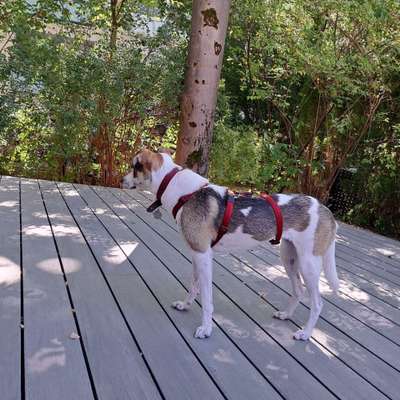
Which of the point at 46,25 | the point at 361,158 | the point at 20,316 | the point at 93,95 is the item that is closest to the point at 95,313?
the point at 20,316

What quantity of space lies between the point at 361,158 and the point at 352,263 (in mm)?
3094

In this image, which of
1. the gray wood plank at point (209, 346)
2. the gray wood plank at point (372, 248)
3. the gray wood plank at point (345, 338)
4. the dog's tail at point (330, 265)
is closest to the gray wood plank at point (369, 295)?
the gray wood plank at point (345, 338)

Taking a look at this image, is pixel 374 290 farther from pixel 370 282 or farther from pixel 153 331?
pixel 153 331

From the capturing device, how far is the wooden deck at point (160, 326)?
2.09 metres

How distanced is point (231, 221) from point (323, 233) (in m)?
0.57

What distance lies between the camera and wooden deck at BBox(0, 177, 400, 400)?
6.86 feet

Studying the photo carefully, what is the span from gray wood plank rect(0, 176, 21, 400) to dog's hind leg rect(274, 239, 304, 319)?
1614 millimetres

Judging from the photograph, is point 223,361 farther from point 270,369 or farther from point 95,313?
point 95,313

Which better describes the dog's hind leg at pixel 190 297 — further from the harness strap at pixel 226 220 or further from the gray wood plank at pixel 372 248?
the gray wood plank at pixel 372 248

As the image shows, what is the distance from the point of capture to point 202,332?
2588 millimetres

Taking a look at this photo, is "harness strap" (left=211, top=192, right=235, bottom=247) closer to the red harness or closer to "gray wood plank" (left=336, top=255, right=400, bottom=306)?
the red harness

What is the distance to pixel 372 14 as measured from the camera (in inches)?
231

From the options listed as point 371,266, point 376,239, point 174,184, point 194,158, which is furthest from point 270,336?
point 376,239

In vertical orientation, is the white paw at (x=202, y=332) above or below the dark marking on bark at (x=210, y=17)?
below
